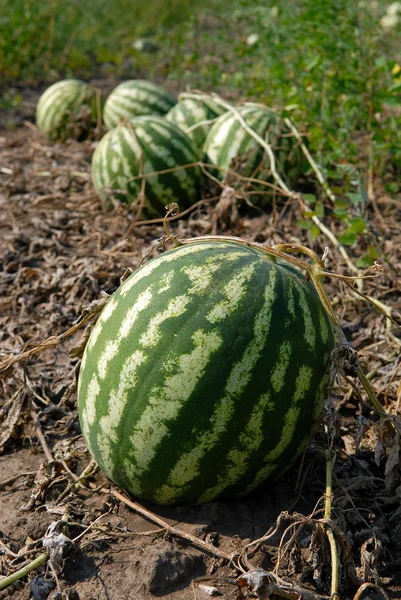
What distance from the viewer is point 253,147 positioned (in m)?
4.44

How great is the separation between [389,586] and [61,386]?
61.1 inches

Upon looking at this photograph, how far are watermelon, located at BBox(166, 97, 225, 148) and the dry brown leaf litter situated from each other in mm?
1334

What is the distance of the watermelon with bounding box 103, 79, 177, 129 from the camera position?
572 centimetres

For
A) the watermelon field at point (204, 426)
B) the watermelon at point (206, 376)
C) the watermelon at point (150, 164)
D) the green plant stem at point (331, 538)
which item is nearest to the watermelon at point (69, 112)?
the watermelon at point (150, 164)

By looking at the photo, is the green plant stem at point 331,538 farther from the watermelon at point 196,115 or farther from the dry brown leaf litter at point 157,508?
the watermelon at point 196,115

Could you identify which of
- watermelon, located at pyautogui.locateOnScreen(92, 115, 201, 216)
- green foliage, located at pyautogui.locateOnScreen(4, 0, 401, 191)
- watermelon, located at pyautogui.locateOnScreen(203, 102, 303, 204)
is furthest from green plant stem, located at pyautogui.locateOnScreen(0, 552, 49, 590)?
watermelon, located at pyautogui.locateOnScreen(203, 102, 303, 204)

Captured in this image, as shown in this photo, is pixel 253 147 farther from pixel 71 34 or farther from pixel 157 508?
pixel 71 34

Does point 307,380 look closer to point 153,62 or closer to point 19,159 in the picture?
point 19,159

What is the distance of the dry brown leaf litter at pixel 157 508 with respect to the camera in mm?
2023

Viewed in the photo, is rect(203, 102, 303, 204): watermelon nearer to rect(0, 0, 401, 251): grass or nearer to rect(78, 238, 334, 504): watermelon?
rect(0, 0, 401, 251): grass

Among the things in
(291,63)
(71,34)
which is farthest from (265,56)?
(71,34)

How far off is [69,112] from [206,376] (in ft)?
15.6

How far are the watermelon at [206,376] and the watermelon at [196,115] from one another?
2.94 metres

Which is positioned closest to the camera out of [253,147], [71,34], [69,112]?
[253,147]
